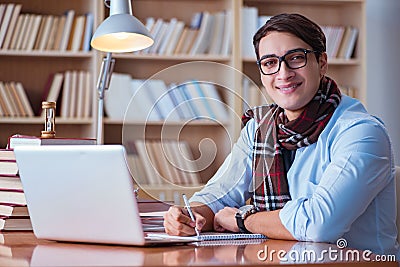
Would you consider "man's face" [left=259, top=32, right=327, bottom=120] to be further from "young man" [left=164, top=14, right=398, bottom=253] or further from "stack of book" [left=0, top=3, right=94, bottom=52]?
"stack of book" [left=0, top=3, right=94, bottom=52]

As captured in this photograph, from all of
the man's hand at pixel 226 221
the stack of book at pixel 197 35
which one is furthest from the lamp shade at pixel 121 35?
the stack of book at pixel 197 35

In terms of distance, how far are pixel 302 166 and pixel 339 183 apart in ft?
0.77

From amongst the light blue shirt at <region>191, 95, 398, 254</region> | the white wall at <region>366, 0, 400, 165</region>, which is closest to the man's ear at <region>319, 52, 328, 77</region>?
the light blue shirt at <region>191, 95, 398, 254</region>

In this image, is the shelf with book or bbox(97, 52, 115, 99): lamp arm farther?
the shelf with book

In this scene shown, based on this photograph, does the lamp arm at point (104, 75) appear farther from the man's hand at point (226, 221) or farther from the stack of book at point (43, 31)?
the stack of book at point (43, 31)

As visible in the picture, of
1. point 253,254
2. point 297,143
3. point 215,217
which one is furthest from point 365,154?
point 253,254

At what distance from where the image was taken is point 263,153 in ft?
5.56

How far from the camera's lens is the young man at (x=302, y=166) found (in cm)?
154

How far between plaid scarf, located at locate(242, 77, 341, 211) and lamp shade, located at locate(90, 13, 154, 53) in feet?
1.40

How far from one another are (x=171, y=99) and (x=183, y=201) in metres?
0.22

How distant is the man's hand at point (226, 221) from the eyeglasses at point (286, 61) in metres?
0.38

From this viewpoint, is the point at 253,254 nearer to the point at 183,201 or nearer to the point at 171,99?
the point at 183,201

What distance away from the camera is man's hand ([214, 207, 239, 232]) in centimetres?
165

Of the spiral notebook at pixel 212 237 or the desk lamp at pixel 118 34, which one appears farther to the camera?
the desk lamp at pixel 118 34
